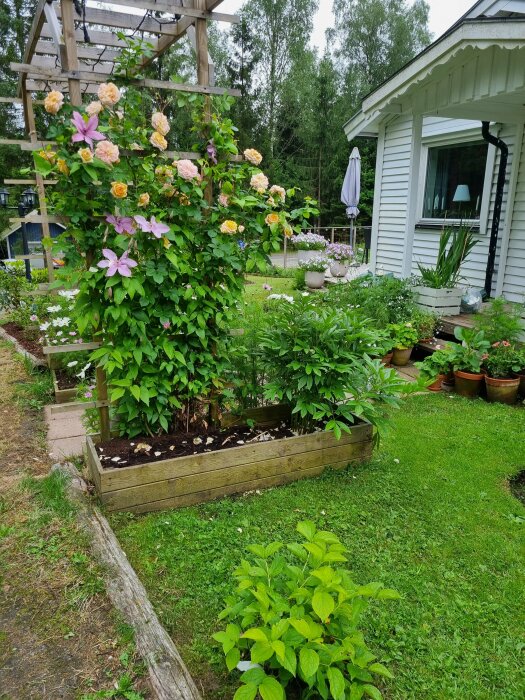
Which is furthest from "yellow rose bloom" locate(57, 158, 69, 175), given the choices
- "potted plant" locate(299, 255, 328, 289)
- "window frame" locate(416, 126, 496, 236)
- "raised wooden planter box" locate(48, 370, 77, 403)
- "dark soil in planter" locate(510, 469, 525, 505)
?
"potted plant" locate(299, 255, 328, 289)

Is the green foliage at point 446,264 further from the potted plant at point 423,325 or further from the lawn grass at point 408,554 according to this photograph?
the lawn grass at point 408,554

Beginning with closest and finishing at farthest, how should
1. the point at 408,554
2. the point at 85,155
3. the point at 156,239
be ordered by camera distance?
the point at 85,155 → the point at 408,554 → the point at 156,239

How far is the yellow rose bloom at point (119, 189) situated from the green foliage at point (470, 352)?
3285 mm

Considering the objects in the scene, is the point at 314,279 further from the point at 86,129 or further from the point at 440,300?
the point at 86,129

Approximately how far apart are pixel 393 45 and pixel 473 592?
3008 centimetres

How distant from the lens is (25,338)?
6.06m

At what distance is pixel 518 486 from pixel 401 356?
7.58 feet

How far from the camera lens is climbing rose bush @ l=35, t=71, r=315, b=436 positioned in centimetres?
230

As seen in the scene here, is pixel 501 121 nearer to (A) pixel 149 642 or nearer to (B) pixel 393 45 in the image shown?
(A) pixel 149 642

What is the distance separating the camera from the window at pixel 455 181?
6711 millimetres

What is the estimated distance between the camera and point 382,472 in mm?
3020

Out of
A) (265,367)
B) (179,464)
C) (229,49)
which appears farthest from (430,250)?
(229,49)

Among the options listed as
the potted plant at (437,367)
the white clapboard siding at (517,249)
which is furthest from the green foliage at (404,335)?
the white clapboard siding at (517,249)

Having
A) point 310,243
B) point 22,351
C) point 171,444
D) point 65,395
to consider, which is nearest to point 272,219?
point 171,444
